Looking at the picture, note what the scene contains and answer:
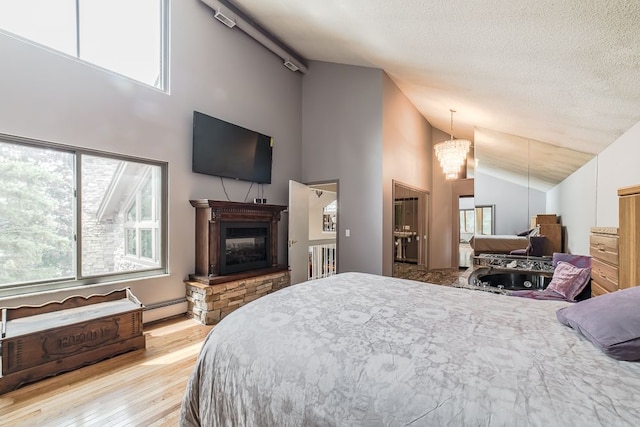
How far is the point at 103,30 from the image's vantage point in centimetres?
307

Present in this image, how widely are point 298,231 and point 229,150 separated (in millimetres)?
1706

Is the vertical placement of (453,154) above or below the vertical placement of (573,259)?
above

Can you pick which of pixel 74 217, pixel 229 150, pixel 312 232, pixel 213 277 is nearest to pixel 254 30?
pixel 229 150

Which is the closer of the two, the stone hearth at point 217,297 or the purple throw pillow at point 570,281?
the purple throw pillow at point 570,281

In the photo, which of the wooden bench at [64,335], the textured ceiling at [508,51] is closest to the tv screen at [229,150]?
the textured ceiling at [508,51]

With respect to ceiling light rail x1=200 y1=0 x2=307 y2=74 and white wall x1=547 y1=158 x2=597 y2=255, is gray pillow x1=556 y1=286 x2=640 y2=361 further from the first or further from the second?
ceiling light rail x1=200 y1=0 x2=307 y2=74

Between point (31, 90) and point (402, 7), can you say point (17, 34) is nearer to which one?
point (31, 90)

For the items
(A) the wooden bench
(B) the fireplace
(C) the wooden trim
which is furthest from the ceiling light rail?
(C) the wooden trim

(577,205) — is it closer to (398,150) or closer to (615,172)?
(615,172)

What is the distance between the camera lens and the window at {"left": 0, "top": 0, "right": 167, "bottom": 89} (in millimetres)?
2592

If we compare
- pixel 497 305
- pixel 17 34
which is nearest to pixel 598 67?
pixel 497 305

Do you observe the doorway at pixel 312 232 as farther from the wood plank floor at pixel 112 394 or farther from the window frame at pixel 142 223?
the wood plank floor at pixel 112 394

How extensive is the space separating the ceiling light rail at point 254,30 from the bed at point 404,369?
394 centimetres

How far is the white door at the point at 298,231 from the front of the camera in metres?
4.60
